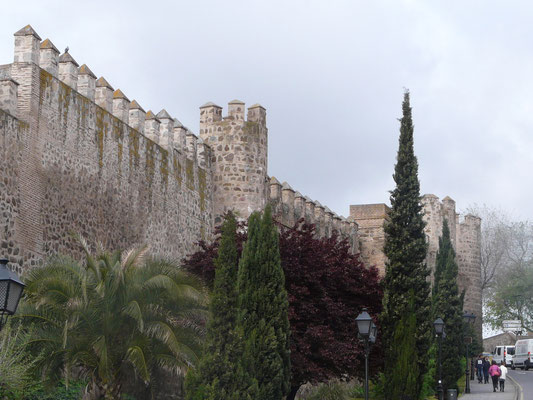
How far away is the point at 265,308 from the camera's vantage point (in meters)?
16.6

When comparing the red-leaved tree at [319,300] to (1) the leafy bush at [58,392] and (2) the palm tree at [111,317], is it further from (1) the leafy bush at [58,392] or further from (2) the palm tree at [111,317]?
(1) the leafy bush at [58,392]

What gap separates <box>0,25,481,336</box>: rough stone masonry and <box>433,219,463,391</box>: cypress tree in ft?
20.6

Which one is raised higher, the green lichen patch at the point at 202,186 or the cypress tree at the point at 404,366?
the green lichen patch at the point at 202,186

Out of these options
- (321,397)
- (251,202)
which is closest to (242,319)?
(251,202)

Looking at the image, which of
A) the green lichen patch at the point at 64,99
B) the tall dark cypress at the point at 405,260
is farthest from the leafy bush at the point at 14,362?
the tall dark cypress at the point at 405,260

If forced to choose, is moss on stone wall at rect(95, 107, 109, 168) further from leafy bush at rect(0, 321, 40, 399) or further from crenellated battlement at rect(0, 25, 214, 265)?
leafy bush at rect(0, 321, 40, 399)

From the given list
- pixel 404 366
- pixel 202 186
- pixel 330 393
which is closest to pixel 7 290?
pixel 404 366

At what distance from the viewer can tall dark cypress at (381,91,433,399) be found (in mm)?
21234

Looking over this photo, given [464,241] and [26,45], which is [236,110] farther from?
[464,241]

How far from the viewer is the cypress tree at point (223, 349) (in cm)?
1455

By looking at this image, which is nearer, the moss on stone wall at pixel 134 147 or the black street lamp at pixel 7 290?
the black street lamp at pixel 7 290

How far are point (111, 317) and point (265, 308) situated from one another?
3.13 m

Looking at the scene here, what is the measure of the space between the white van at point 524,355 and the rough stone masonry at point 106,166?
2248 centimetres

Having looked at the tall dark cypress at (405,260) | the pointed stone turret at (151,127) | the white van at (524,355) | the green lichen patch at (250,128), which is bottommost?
the white van at (524,355)
